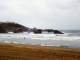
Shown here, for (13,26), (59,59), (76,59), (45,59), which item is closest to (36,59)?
(45,59)

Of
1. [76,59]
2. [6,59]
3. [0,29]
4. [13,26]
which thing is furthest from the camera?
[13,26]

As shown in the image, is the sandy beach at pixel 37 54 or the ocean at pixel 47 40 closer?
the sandy beach at pixel 37 54

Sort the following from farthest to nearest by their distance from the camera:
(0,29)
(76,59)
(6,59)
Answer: (0,29), (76,59), (6,59)

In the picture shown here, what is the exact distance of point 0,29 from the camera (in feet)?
333

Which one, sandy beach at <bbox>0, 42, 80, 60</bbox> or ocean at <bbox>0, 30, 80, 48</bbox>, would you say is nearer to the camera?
sandy beach at <bbox>0, 42, 80, 60</bbox>

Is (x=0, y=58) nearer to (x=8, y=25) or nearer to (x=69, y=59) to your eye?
(x=69, y=59)

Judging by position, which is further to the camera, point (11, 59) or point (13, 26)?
point (13, 26)

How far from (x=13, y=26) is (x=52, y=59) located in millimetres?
121075

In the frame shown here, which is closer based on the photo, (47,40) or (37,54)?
(37,54)

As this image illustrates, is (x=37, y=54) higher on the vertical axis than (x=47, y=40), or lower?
lower

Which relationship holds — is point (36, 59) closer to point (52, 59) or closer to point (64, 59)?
point (52, 59)

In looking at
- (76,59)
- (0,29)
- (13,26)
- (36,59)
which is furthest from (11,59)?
(13,26)

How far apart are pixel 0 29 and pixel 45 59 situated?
304 feet

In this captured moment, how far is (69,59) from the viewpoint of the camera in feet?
38.0
